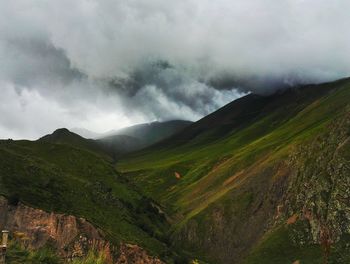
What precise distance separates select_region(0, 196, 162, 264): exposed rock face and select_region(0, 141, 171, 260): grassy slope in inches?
96.8

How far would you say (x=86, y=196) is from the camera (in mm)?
114750

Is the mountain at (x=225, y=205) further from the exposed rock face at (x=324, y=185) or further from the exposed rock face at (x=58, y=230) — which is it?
the exposed rock face at (x=58, y=230)

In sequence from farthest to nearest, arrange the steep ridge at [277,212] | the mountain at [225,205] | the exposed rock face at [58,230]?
the steep ridge at [277,212] < the mountain at [225,205] < the exposed rock face at [58,230]

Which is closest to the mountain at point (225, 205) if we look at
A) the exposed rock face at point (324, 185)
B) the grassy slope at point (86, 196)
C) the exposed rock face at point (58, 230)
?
the exposed rock face at point (324, 185)

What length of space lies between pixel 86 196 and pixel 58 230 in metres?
20.0

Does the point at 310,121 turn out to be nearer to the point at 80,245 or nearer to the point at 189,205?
the point at 189,205

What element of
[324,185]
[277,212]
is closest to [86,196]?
[277,212]

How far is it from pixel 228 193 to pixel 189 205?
78.7 ft

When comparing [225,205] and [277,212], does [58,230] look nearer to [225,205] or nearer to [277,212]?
[225,205]

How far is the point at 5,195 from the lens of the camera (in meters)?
96.1

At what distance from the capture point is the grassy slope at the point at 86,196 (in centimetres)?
10144

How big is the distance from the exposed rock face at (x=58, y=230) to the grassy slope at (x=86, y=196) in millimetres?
2459

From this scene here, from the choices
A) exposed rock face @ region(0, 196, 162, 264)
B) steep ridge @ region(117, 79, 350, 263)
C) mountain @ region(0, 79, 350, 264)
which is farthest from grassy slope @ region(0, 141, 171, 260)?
steep ridge @ region(117, 79, 350, 263)

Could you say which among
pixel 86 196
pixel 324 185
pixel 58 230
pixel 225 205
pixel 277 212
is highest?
pixel 86 196
